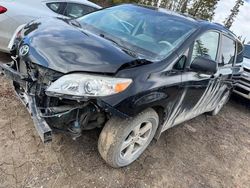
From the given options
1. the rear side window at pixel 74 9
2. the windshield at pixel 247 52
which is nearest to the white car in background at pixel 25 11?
the rear side window at pixel 74 9

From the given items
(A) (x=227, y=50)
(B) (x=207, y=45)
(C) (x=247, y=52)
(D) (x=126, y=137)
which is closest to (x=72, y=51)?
(D) (x=126, y=137)

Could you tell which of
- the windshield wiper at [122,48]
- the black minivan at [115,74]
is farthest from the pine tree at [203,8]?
the windshield wiper at [122,48]

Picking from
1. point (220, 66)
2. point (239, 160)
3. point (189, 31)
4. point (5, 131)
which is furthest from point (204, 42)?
point (5, 131)

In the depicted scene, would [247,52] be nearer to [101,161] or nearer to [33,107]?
[101,161]

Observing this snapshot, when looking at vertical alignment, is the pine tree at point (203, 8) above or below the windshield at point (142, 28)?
below

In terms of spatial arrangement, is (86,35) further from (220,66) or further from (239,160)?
(239,160)

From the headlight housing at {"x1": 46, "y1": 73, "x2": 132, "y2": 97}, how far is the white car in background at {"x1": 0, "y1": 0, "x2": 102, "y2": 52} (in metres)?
2.28

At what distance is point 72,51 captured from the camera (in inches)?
98.8

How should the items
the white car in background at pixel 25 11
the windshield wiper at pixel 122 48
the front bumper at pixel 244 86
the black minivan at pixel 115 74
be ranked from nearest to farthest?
the black minivan at pixel 115 74 → the windshield wiper at pixel 122 48 → the white car in background at pixel 25 11 → the front bumper at pixel 244 86

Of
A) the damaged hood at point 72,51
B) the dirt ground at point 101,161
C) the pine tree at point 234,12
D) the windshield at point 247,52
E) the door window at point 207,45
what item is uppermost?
the door window at point 207,45

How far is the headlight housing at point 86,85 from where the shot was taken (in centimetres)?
228

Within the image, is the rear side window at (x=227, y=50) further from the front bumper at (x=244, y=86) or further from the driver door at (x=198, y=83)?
the front bumper at (x=244, y=86)

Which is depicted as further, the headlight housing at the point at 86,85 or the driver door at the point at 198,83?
the driver door at the point at 198,83

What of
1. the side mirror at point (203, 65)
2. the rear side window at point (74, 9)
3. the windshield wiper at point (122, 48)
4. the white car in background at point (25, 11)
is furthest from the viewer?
the rear side window at point (74, 9)
